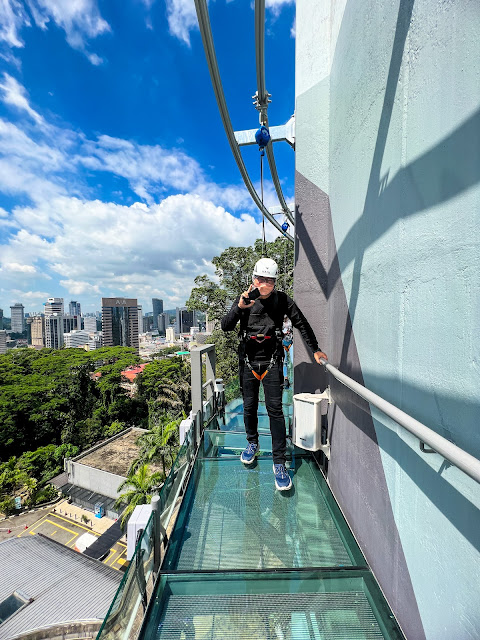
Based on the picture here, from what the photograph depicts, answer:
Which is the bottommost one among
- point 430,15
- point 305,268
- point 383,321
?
point 383,321

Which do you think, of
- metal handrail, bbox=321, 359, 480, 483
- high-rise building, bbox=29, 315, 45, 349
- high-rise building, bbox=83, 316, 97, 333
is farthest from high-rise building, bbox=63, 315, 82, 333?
metal handrail, bbox=321, 359, 480, 483

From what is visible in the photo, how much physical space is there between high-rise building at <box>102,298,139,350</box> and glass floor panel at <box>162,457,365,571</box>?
97.3 meters

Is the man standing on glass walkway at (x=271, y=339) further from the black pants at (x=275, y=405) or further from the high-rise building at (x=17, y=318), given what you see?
the high-rise building at (x=17, y=318)

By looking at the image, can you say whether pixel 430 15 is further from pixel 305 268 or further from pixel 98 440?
pixel 98 440

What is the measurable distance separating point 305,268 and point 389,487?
2.36 m

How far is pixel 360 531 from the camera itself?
213cm

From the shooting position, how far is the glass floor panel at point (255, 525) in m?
2.08

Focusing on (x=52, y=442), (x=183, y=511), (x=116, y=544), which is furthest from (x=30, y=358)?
(x=183, y=511)

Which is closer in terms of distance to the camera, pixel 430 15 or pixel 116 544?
pixel 430 15

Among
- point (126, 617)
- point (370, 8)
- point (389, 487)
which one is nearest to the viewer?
point (126, 617)

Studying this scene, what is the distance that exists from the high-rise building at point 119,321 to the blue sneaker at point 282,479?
97.5 m

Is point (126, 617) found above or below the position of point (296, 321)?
below

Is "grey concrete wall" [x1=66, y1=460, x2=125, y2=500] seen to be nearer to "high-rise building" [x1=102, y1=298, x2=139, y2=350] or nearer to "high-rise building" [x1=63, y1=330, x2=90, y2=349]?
"high-rise building" [x1=102, y1=298, x2=139, y2=350]

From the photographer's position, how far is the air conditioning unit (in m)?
2.98
